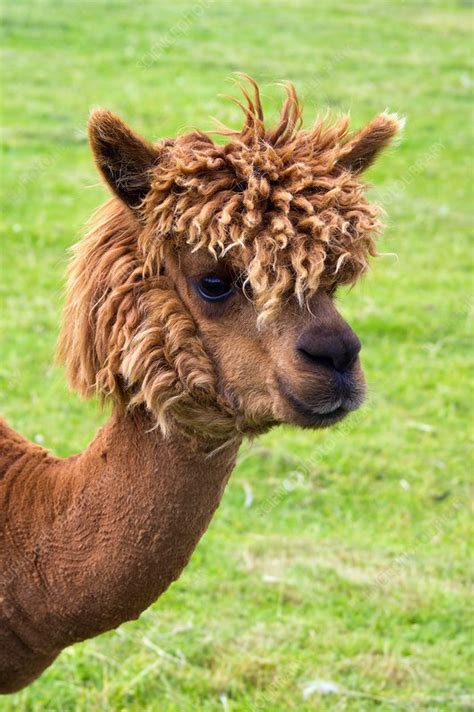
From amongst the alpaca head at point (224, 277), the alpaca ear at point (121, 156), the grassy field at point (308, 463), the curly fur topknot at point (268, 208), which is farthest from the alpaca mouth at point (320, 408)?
the grassy field at point (308, 463)

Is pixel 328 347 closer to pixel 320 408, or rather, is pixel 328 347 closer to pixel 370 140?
pixel 320 408

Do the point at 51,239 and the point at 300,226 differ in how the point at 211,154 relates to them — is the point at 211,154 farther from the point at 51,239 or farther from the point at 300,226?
the point at 51,239

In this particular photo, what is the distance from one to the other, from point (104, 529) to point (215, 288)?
767mm

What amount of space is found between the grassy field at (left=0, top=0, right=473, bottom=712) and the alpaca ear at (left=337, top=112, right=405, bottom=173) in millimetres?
565

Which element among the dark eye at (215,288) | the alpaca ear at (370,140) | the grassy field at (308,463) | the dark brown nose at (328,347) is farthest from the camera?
the grassy field at (308,463)

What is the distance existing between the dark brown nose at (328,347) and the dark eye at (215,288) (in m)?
0.28

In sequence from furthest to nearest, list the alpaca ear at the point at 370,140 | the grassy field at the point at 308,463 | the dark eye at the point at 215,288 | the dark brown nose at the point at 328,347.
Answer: the grassy field at the point at 308,463 → the alpaca ear at the point at 370,140 → the dark eye at the point at 215,288 → the dark brown nose at the point at 328,347

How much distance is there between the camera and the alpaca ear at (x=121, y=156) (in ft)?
10.0

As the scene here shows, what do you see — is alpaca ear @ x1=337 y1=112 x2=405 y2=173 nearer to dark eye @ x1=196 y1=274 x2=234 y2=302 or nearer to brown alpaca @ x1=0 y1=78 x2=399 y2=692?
brown alpaca @ x1=0 y1=78 x2=399 y2=692

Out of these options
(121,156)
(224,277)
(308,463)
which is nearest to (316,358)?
(224,277)

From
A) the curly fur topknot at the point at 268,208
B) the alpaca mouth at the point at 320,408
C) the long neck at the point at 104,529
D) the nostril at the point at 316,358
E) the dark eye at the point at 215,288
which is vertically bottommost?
the long neck at the point at 104,529

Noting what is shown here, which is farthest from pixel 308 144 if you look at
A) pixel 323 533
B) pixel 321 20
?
pixel 321 20

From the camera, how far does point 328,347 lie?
2963 millimetres

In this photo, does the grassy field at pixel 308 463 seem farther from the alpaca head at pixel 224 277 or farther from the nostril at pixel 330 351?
the nostril at pixel 330 351
